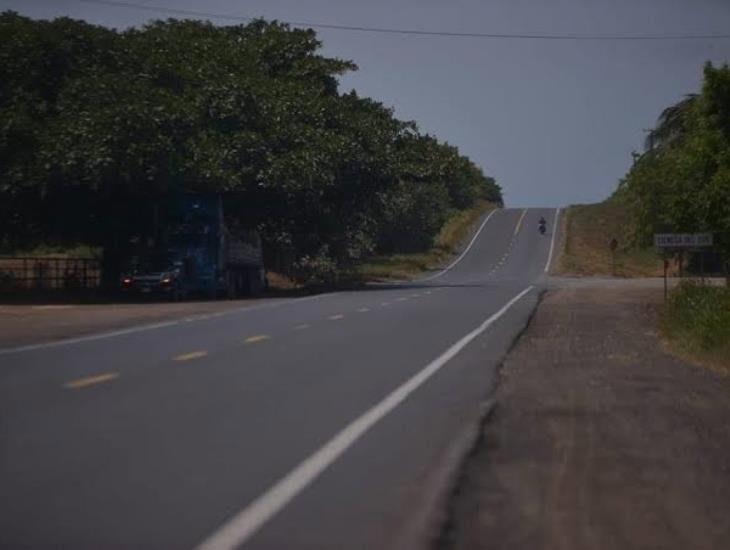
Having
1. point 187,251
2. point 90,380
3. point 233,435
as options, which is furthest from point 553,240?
point 233,435

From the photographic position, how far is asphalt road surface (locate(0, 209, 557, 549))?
8344mm

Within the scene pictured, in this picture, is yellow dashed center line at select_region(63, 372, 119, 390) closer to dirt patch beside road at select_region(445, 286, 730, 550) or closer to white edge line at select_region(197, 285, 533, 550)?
white edge line at select_region(197, 285, 533, 550)

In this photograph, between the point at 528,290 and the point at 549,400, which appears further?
the point at 528,290

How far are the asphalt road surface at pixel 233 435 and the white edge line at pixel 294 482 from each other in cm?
2

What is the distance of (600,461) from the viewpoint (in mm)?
10695

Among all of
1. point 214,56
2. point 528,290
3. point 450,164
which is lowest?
point 528,290

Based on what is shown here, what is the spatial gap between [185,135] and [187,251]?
442 cm

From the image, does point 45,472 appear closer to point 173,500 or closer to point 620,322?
point 173,500

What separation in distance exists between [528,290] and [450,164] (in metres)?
6.43

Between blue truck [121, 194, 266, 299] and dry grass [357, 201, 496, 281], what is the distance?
27917 millimetres

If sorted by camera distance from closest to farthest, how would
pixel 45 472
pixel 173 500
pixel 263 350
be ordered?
pixel 173 500
pixel 45 472
pixel 263 350

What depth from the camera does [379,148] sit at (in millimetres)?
50781

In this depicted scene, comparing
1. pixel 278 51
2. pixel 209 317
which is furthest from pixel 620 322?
pixel 278 51

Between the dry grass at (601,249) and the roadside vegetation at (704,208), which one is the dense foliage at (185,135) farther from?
the dry grass at (601,249)
